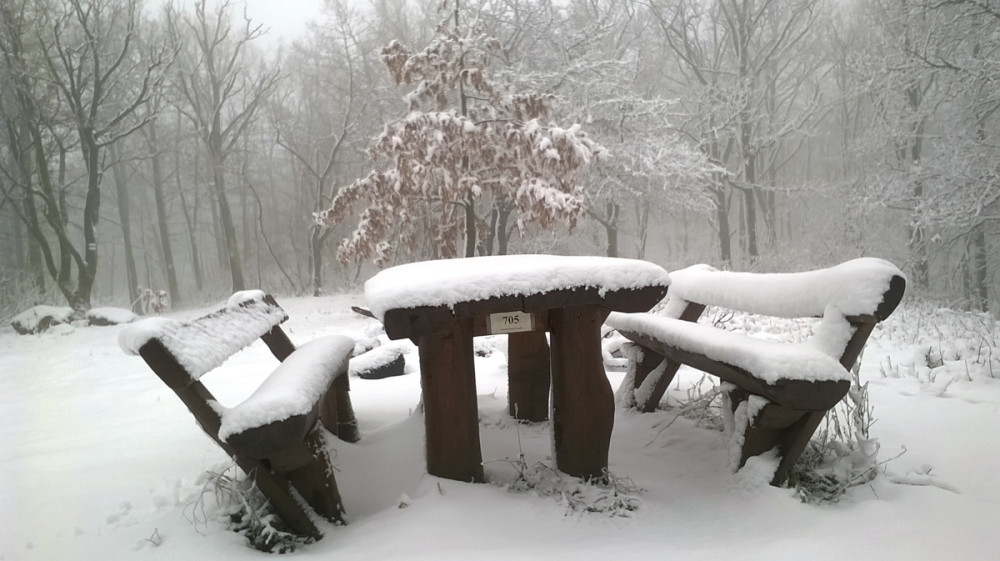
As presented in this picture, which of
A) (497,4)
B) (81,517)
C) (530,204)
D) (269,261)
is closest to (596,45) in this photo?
(497,4)

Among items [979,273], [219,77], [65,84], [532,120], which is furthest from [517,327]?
[219,77]

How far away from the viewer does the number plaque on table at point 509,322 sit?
2236mm

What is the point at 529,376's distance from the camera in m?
3.14

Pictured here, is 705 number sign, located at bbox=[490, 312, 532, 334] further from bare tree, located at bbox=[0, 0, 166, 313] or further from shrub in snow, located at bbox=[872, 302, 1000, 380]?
bare tree, located at bbox=[0, 0, 166, 313]

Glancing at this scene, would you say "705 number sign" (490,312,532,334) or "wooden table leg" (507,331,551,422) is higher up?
"705 number sign" (490,312,532,334)

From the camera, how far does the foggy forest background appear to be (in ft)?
23.4

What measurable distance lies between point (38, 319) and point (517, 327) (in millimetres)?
10177

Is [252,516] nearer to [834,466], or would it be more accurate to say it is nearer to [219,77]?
[834,466]

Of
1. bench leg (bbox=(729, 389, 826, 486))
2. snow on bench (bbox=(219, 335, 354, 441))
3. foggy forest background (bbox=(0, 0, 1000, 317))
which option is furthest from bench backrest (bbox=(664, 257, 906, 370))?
foggy forest background (bbox=(0, 0, 1000, 317))

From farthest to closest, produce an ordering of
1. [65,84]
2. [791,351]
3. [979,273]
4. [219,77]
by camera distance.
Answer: [219,77] → [979,273] → [65,84] → [791,351]

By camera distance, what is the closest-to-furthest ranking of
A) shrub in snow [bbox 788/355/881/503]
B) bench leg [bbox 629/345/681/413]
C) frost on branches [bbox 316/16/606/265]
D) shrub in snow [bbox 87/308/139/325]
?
shrub in snow [bbox 788/355/881/503], bench leg [bbox 629/345/681/413], frost on branches [bbox 316/16/606/265], shrub in snow [bbox 87/308/139/325]

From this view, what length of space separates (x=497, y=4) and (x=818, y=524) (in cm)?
1215

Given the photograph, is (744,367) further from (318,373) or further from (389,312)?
(318,373)

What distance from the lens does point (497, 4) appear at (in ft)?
38.6
